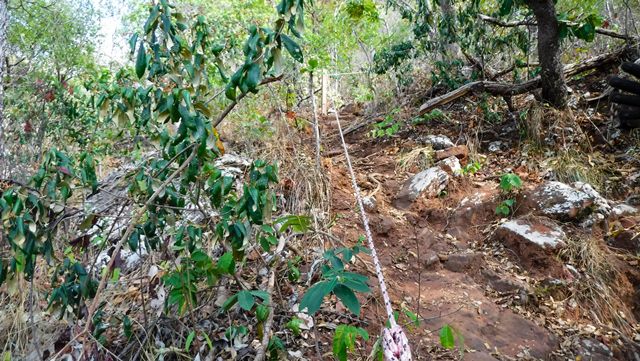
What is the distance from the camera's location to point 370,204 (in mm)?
3230

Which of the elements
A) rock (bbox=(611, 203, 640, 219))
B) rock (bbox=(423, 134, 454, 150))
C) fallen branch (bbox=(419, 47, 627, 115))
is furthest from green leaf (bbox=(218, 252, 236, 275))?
fallen branch (bbox=(419, 47, 627, 115))

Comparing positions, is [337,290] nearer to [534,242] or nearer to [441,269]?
[441,269]

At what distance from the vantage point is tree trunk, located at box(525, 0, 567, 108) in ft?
11.6

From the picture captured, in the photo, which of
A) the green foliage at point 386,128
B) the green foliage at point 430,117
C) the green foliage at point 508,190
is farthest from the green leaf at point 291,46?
the green foliage at point 430,117

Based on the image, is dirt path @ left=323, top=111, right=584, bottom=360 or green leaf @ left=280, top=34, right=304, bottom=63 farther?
dirt path @ left=323, top=111, right=584, bottom=360

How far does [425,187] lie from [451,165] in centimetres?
36

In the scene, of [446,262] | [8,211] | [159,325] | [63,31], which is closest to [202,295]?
[159,325]

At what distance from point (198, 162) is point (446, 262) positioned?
1.72 meters

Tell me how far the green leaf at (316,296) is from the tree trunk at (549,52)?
139 inches

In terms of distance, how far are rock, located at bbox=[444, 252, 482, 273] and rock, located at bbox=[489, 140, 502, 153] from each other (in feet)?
5.24

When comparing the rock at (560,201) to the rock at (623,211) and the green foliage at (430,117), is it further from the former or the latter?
the green foliage at (430,117)

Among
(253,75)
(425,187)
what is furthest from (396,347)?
(425,187)

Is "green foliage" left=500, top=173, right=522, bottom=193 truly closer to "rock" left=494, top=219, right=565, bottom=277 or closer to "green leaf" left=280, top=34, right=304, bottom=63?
"rock" left=494, top=219, right=565, bottom=277

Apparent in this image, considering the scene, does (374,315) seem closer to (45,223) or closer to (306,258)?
(306,258)
